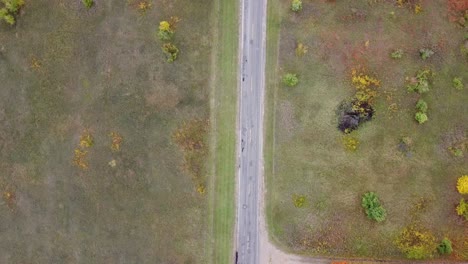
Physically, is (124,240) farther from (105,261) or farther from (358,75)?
(358,75)

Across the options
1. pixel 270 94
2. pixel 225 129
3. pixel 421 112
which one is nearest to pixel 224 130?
pixel 225 129

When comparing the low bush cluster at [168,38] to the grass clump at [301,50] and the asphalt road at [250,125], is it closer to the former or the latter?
the asphalt road at [250,125]

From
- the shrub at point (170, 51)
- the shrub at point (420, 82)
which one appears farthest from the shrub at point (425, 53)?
the shrub at point (170, 51)

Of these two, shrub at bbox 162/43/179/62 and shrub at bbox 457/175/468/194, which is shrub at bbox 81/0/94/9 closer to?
shrub at bbox 162/43/179/62

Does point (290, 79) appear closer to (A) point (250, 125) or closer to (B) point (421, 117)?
(A) point (250, 125)

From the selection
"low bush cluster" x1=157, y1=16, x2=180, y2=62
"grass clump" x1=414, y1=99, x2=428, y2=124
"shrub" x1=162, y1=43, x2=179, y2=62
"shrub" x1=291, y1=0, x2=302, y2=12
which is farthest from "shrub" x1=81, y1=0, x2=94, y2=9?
"grass clump" x1=414, y1=99, x2=428, y2=124
